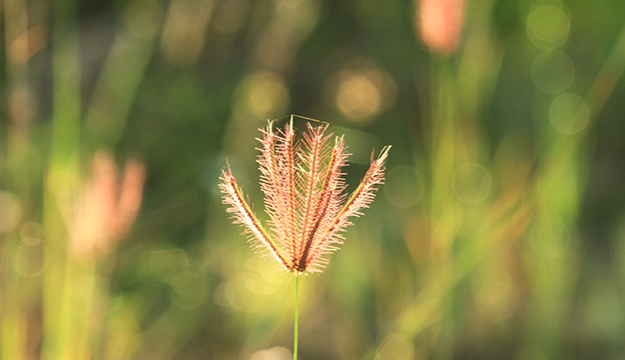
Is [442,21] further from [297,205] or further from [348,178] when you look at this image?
[348,178]

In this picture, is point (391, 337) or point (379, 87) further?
point (379, 87)

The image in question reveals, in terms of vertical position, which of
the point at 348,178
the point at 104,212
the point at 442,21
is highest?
the point at 442,21

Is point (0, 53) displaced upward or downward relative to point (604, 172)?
upward

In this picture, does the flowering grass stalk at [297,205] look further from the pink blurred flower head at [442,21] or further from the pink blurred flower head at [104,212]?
the pink blurred flower head at [442,21]

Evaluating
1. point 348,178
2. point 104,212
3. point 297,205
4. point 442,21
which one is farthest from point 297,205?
point 348,178

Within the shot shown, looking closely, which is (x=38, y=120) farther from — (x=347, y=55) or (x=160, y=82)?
(x=347, y=55)

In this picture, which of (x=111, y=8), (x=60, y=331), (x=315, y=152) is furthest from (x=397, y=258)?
(x=111, y=8)

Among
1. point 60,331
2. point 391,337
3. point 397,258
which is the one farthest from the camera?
point 397,258
